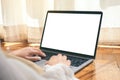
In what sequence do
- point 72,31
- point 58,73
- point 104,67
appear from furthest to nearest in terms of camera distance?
point 72,31 → point 104,67 → point 58,73

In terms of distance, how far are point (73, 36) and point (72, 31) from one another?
0.09ft

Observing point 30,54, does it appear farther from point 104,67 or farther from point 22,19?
point 22,19

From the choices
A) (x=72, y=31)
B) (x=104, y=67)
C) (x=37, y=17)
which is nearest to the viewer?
(x=104, y=67)

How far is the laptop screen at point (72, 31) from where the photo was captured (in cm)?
97

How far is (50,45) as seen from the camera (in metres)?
1.12

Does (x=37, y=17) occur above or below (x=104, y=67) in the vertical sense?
above

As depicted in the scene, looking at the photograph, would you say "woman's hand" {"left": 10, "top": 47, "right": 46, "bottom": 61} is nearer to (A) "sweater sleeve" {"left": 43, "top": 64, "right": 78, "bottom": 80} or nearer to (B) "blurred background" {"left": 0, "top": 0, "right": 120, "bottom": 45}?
(A) "sweater sleeve" {"left": 43, "top": 64, "right": 78, "bottom": 80}

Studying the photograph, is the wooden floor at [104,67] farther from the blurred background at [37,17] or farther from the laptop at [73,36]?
the blurred background at [37,17]

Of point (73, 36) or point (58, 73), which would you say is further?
point (73, 36)

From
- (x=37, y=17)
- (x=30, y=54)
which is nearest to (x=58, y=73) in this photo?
(x=30, y=54)

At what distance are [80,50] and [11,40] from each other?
2.15ft

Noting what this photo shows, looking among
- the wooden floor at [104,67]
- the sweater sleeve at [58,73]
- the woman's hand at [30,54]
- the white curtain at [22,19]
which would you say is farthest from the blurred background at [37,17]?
the sweater sleeve at [58,73]

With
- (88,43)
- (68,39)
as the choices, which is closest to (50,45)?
(68,39)

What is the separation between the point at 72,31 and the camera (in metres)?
1.05
